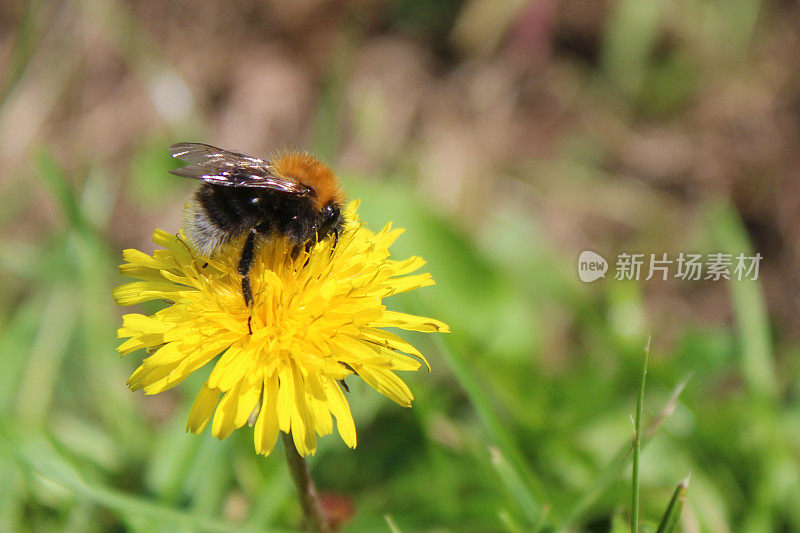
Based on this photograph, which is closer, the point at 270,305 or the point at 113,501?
the point at 270,305

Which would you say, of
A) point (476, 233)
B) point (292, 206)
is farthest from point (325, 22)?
point (292, 206)

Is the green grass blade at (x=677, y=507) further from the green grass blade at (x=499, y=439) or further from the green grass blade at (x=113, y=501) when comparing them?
the green grass blade at (x=113, y=501)

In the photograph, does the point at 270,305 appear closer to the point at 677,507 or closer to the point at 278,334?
the point at 278,334

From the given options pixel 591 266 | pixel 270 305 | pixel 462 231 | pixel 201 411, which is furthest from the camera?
pixel 591 266

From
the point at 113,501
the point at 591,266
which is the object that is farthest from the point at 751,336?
the point at 113,501

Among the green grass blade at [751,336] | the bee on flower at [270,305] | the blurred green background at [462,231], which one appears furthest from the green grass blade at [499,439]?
the green grass blade at [751,336]

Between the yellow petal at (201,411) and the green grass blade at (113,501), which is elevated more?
the yellow petal at (201,411)
